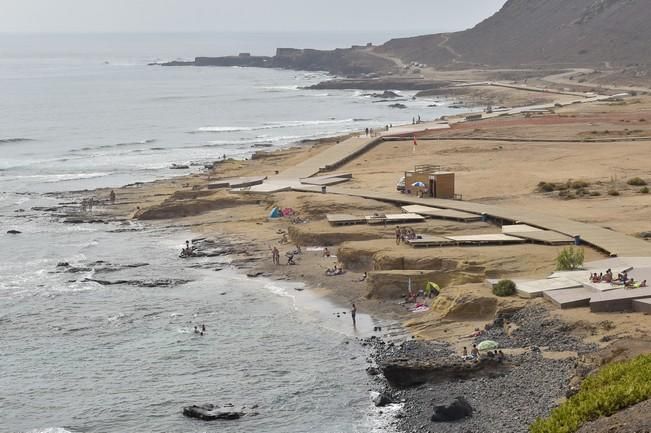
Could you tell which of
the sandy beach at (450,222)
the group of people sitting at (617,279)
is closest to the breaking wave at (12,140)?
the sandy beach at (450,222)

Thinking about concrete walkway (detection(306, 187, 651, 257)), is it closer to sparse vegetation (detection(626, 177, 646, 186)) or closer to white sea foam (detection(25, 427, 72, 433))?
sparse vegetation (detection(626, 177, 646, 186))

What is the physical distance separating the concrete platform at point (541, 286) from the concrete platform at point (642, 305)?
2.66m

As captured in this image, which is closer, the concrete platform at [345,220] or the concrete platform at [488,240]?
the concrete platform at [488,240]

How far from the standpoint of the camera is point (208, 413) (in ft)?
92.2

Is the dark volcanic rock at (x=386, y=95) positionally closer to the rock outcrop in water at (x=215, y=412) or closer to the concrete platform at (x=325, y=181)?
the concrete platform at (x=325, y=181)

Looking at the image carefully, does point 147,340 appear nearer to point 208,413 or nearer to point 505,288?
point 208,413

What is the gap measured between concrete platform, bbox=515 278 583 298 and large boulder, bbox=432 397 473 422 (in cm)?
763

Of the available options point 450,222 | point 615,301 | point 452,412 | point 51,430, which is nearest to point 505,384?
point 452,412

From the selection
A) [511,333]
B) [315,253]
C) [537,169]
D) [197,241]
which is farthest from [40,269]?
→ [537,169]

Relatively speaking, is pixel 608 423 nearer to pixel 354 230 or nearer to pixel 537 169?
pixel 354 230

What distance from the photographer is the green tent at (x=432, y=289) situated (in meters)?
36.7

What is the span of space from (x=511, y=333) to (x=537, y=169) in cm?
3288

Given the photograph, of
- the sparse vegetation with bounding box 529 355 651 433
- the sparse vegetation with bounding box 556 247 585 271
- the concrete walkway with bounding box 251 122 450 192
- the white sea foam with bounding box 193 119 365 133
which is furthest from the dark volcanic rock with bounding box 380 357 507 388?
the white sea foam with bounding box 193 119 365 133

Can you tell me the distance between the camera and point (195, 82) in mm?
194500
